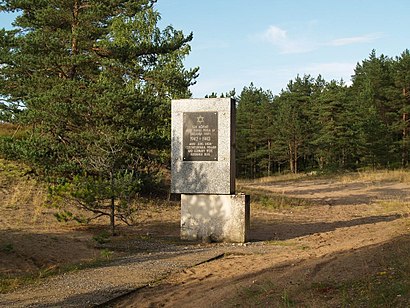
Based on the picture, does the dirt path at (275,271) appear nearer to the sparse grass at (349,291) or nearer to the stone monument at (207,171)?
the sparse grass at (349,291)

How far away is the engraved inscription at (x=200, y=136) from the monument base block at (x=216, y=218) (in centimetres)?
97

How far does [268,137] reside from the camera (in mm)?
60562

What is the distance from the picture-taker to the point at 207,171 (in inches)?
492

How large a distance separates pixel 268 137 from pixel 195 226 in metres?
48.6

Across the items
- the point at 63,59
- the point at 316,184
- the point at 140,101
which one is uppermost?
the point at 63,59

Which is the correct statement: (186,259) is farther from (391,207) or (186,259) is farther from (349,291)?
(391,207)

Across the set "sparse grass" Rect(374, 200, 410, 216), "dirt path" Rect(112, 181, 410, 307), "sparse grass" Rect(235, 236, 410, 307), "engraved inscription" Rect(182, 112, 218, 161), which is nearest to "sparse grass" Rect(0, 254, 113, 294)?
"dirt path" Rect(112, 181, 410, 307)

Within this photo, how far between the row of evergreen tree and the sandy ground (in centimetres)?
3305

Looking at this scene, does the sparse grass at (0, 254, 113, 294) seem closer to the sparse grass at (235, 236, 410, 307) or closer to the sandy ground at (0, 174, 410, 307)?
the sandy ground at (0, 174, 410, 307)

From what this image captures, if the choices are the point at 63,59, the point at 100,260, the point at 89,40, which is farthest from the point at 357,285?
the point at 89,40

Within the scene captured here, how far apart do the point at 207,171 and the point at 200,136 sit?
0.85m

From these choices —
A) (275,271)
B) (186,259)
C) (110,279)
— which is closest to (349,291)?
(275,271)

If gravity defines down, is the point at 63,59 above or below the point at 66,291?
above

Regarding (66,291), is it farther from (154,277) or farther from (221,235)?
(221,235)
